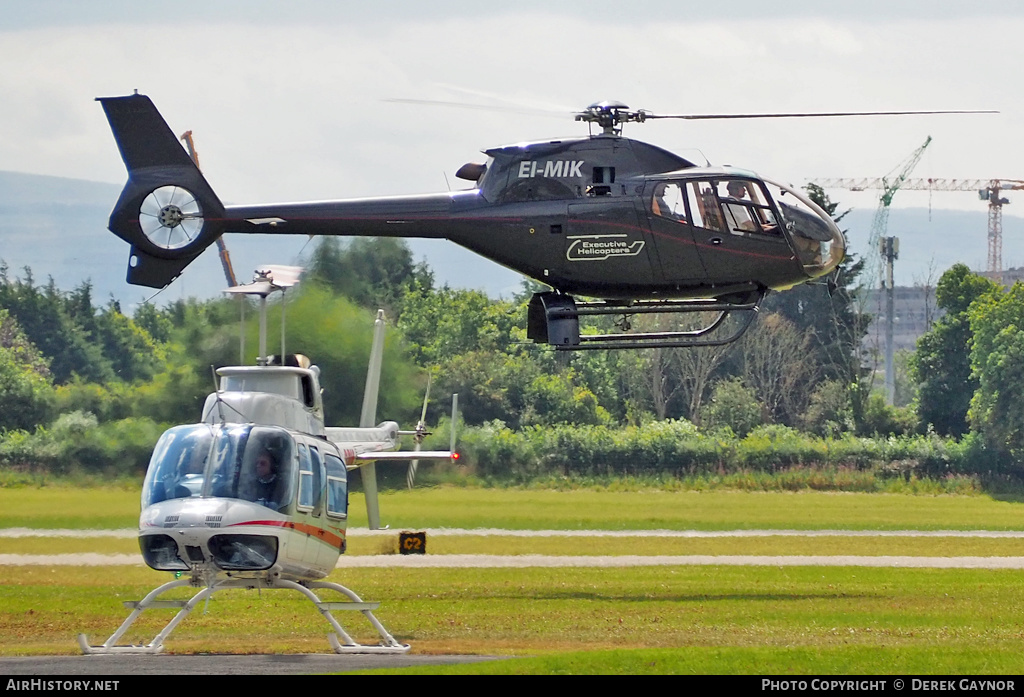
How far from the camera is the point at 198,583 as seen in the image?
18.0 metres

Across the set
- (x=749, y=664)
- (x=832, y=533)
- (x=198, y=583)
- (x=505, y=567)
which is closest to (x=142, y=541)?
(x=198, y=583)

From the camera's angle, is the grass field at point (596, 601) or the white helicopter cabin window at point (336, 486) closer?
the grass field at point (596, 601)

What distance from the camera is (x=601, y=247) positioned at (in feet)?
68.8

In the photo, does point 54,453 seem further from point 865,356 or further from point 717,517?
point 865,356

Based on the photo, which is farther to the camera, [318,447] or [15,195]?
[15,195]

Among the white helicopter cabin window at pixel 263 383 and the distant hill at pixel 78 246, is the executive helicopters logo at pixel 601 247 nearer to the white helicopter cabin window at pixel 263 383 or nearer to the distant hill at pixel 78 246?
the white helicopter cabin window at pixel 263 383

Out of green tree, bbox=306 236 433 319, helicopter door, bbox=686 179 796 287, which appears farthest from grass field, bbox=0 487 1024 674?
helicopter door, bbox=686 179 796 287

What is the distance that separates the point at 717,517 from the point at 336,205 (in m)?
19.8

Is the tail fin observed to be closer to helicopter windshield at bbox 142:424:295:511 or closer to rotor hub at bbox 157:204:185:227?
rotor hub at bbox 157:204:185:227

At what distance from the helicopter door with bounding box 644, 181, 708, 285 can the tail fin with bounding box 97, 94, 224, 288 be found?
6.17 m

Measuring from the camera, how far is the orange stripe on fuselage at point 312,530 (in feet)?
58.4

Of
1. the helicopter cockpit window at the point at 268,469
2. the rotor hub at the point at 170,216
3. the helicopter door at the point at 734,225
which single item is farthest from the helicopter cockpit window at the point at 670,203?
the rotor hub at the point at 170,216

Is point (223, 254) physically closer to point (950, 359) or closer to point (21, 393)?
point (21, 393)

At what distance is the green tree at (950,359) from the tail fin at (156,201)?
3751 centimetres
